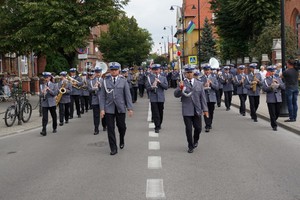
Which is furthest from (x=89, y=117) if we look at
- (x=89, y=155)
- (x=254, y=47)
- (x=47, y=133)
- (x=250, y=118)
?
(x=254, y=47)

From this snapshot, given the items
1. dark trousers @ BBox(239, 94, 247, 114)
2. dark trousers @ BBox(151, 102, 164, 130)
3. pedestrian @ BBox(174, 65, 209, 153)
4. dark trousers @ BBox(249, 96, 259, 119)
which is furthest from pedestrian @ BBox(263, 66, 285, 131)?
dark trousers @ BBox(239, 94, 247, 114)

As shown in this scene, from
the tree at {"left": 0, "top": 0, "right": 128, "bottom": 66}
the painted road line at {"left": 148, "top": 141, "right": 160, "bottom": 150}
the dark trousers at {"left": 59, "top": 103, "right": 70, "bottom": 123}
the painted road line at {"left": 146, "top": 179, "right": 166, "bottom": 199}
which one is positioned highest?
the tree at {"left": 0, "top": 0, "right": 128, "bottom": 66}

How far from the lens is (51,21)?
25.4 meters

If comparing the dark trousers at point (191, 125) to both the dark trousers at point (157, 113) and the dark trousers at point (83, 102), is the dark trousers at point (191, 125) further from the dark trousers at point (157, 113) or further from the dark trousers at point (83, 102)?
the dark trousers at point (83, 102)

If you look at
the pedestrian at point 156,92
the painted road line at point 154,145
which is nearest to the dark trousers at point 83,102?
the pedestrian at point 156,92

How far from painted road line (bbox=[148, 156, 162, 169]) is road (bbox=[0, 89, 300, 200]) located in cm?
2

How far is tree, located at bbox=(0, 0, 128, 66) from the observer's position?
25312 mm

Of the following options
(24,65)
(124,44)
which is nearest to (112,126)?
(24,65)

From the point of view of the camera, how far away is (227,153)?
29.9 ft

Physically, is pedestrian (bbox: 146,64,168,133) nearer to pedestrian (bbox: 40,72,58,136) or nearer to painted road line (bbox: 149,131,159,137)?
painted road line (bbox: 149,131,159,137)

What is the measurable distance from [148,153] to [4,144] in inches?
163

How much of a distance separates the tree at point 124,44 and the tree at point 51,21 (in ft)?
109

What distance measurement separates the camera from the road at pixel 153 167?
6.20m

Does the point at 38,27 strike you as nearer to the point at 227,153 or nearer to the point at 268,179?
the point at 227,153
